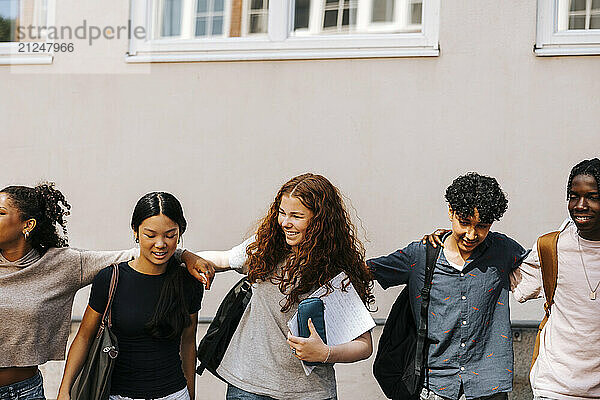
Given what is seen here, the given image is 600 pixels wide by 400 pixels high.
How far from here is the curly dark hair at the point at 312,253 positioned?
3432 mm

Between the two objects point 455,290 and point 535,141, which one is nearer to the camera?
point 455,290

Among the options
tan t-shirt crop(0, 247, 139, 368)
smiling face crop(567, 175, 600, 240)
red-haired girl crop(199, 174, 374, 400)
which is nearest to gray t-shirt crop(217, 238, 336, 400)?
red-haired girl crop(199, 174, 374, 400)

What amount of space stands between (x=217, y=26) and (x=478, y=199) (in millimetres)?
3189

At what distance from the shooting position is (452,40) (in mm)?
5613

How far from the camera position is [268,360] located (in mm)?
3402

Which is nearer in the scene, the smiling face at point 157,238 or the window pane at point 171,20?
the smiling face at point 157,238

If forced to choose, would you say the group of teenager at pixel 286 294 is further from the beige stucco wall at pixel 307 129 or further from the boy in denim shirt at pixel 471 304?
the beige stucco wall at pixel 307 129

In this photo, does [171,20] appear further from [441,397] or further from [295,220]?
[441,397]

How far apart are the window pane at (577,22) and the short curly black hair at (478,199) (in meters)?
2.46

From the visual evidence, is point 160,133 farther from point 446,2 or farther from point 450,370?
point 450,370

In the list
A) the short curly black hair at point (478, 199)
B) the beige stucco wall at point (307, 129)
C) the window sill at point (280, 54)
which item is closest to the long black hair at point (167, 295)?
the short curly black hair at point (478, 199)

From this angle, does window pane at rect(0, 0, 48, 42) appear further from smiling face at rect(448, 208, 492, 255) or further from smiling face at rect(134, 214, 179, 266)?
smiling face at rect(448, 208, 492, 255)

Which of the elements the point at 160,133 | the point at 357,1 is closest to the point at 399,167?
the point at 357,1

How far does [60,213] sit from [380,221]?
2513 millimetres
